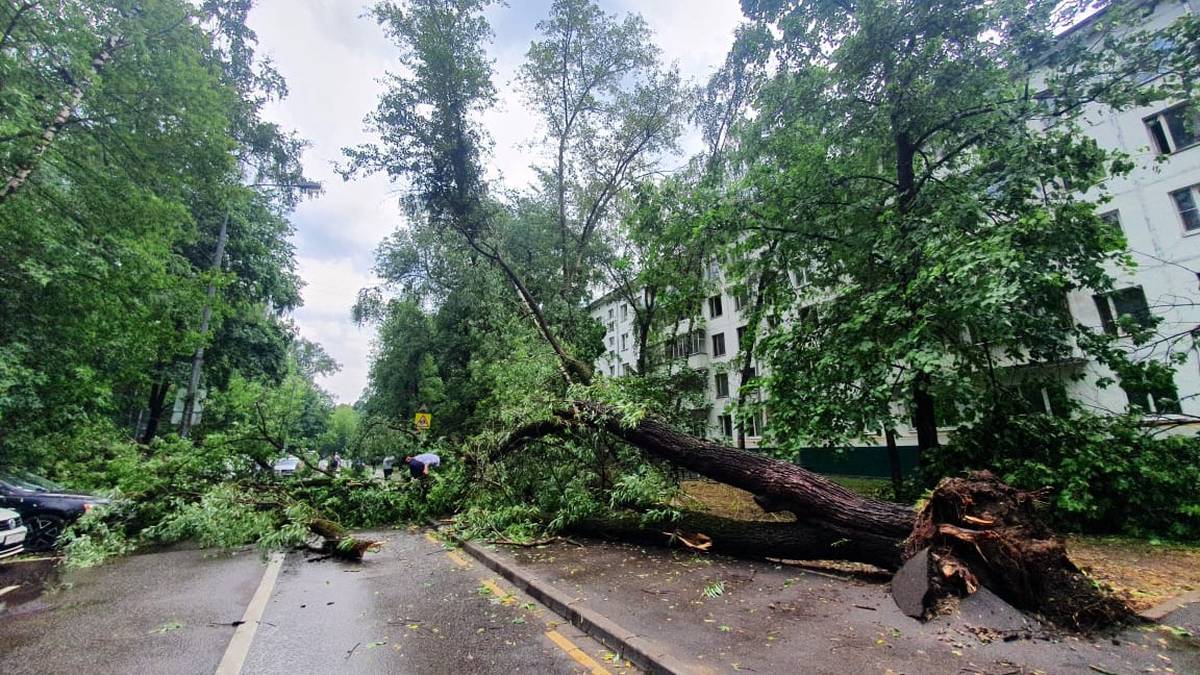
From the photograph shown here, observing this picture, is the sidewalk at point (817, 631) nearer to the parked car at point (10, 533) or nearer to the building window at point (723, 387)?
the parked car at point (10, 533)

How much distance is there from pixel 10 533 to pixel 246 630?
6.56 metres

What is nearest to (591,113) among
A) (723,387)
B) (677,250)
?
(677,250)

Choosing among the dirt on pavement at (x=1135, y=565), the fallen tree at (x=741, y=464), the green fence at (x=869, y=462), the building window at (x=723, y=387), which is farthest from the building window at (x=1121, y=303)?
the building window at (x=723, y=387)

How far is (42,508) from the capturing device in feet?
28.6

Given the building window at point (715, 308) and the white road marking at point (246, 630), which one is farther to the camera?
the building window at point (715, 308)

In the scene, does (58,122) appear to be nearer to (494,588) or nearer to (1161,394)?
(494,588)

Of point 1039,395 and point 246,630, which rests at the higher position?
point 1039,395

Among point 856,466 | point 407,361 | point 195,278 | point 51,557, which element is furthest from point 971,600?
point 407,361

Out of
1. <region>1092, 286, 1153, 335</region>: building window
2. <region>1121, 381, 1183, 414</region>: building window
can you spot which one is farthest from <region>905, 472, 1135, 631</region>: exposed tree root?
<region>1092, 286, 1153, 335</region>: building window

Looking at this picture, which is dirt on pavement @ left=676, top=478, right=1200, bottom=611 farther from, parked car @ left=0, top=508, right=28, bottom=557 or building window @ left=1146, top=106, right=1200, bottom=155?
building window @ left=1146, top=106, right=1200, bottom=155

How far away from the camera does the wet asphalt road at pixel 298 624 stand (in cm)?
380

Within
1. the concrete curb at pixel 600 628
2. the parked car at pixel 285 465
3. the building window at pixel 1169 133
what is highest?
the building window at pixel 1169 133

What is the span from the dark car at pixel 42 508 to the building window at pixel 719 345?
26.9 m

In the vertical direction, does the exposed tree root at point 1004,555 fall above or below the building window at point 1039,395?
below
